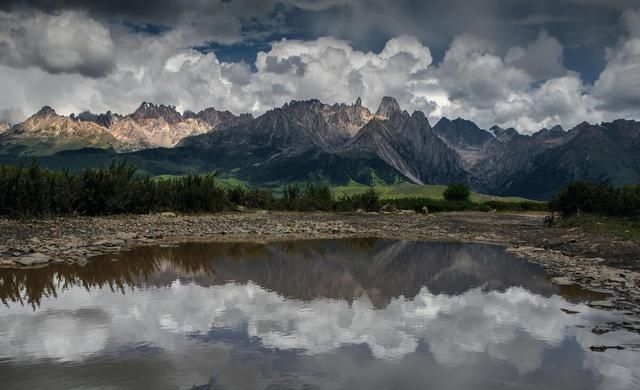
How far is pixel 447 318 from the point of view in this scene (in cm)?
1938

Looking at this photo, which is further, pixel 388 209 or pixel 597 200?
pixel 388 209

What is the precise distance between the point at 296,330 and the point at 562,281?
55.7 feet

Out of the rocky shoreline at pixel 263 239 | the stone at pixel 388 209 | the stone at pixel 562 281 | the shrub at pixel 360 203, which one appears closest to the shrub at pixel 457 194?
the stone at pixel 388 209

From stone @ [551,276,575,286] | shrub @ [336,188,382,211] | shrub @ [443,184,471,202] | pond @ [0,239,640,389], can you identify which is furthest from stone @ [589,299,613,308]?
shrub @ [443,184,471,202]

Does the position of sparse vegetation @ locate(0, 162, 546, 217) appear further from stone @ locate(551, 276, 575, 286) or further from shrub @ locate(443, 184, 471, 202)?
shrub @ locate(443, 184, 471, 202)

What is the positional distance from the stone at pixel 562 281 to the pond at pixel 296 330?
69 centimetres

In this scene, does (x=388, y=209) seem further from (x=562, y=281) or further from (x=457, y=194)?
(x=562, y=281)

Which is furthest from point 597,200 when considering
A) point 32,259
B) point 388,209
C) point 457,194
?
point 457,194

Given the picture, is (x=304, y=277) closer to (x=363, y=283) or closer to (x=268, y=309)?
(x=363, y=283)

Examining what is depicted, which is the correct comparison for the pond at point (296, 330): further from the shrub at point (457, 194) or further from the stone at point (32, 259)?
the shrub at point (457, 194)

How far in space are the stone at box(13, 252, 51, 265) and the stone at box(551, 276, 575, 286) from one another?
89.8 feet

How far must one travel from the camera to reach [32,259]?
27.6 m

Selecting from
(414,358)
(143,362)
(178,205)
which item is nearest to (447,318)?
(414,358)

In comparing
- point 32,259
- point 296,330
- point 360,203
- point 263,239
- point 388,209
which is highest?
point 32,259
